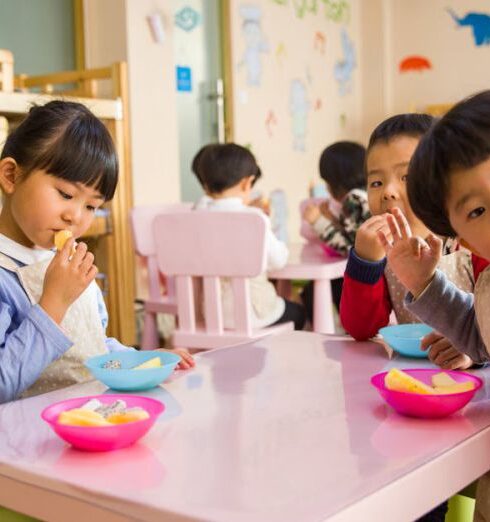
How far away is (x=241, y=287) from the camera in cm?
241

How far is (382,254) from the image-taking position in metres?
1.43

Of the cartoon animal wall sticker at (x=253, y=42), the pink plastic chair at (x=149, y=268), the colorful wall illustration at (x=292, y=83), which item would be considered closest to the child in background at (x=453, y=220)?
the pink plastic chair at (x=149, y=268)

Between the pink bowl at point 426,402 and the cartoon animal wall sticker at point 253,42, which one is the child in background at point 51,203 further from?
the cartoon animal wall sticker at point 253,42

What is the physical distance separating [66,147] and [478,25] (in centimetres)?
527

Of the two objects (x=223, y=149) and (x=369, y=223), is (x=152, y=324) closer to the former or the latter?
(x=223, y=149)

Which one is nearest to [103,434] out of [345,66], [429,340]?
[429,340]

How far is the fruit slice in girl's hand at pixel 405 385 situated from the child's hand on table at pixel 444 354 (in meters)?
0.24

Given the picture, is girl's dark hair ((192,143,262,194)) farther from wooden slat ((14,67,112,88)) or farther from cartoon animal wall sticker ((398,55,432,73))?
cartoon animal wall sticker ((398,55,432,73))

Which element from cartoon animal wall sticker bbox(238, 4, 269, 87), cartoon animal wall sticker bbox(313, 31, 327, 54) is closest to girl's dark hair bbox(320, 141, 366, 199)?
cartoon animal wall sticker bbox(238, 4, 269, 87)

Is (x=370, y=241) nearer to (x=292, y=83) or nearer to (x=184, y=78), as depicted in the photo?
(x=184, y=78)

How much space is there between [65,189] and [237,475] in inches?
28.5

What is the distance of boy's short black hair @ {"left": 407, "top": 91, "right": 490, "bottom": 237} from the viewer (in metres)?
0.92

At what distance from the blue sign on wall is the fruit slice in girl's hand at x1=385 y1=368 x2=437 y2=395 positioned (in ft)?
12.8

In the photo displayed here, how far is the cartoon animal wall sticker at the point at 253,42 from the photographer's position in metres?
5.00
